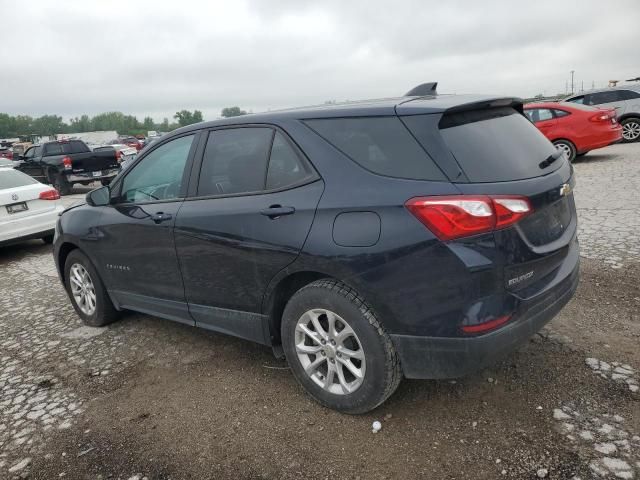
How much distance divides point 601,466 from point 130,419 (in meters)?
2.55

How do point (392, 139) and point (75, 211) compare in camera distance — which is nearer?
point (392, 139)

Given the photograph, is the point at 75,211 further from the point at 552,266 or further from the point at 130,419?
the point at 552,266

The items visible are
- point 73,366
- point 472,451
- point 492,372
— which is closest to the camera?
point 472,451

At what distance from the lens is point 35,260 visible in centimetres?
773

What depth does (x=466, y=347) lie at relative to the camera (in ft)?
8.07

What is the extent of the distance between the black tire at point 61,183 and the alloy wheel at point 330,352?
15.3m

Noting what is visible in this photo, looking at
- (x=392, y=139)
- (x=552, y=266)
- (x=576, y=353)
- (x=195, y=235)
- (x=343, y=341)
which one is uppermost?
(x=392, y=139)

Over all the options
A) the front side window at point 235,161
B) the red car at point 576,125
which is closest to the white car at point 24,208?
the front side window at point 235,161

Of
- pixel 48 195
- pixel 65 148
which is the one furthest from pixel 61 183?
pixel 48 195

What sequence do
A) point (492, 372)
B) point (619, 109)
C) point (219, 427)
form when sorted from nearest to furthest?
point (219, 427) → point (492, 372) → point (619, 109)

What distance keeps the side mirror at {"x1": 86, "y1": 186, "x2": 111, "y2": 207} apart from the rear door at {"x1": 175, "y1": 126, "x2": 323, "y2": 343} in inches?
41.9

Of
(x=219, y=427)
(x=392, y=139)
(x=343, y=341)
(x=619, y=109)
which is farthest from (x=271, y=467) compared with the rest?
(x=619, y=109)

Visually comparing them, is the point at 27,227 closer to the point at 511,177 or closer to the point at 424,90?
the point at 424,90

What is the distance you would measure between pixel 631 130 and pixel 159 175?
54.7 feet
